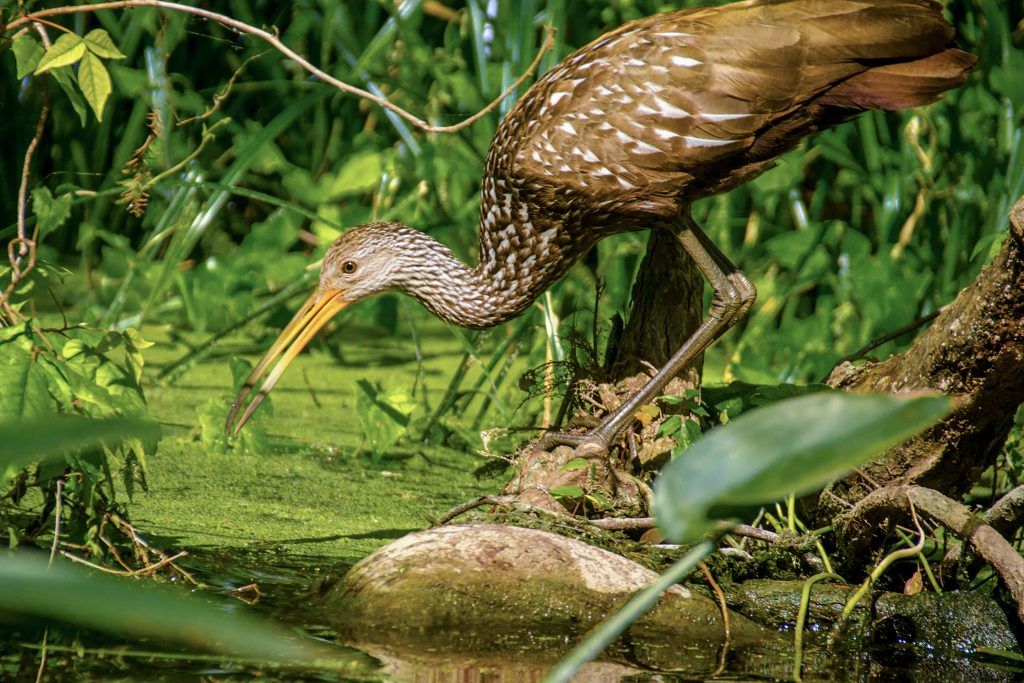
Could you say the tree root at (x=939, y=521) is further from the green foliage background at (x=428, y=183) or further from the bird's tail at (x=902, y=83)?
the green foliage background at (x=428, y=183)

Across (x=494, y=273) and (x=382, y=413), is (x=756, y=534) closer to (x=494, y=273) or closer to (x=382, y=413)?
(x=494, y=273)

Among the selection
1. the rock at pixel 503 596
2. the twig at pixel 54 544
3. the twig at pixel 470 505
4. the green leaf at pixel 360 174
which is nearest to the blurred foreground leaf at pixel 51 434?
the twig at pixel 54 544

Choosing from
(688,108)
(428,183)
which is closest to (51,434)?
(688,108)

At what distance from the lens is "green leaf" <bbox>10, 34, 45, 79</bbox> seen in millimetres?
2633

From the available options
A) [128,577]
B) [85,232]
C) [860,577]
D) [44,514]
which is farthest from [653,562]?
[85,232]

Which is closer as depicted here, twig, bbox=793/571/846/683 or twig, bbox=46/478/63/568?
twig, bbox=793/571/846/683

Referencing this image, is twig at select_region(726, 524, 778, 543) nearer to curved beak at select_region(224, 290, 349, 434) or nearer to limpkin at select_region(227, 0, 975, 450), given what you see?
limpkin at select_region(227, 0, 975, 450)

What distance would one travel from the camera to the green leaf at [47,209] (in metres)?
2.72

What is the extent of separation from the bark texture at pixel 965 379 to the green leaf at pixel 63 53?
1.97m

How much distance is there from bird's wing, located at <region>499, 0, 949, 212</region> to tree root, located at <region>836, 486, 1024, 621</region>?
98 centimetres

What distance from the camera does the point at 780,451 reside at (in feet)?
3.05

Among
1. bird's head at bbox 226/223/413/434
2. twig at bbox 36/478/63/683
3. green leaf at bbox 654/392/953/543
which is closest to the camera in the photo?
green leaf at bbox 654/392/953/543

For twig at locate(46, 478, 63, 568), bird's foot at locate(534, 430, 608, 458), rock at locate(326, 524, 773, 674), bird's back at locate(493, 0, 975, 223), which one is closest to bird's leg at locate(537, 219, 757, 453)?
bird's foot at locate(534, 430, 608, 458)

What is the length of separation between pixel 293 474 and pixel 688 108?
1.65 m
